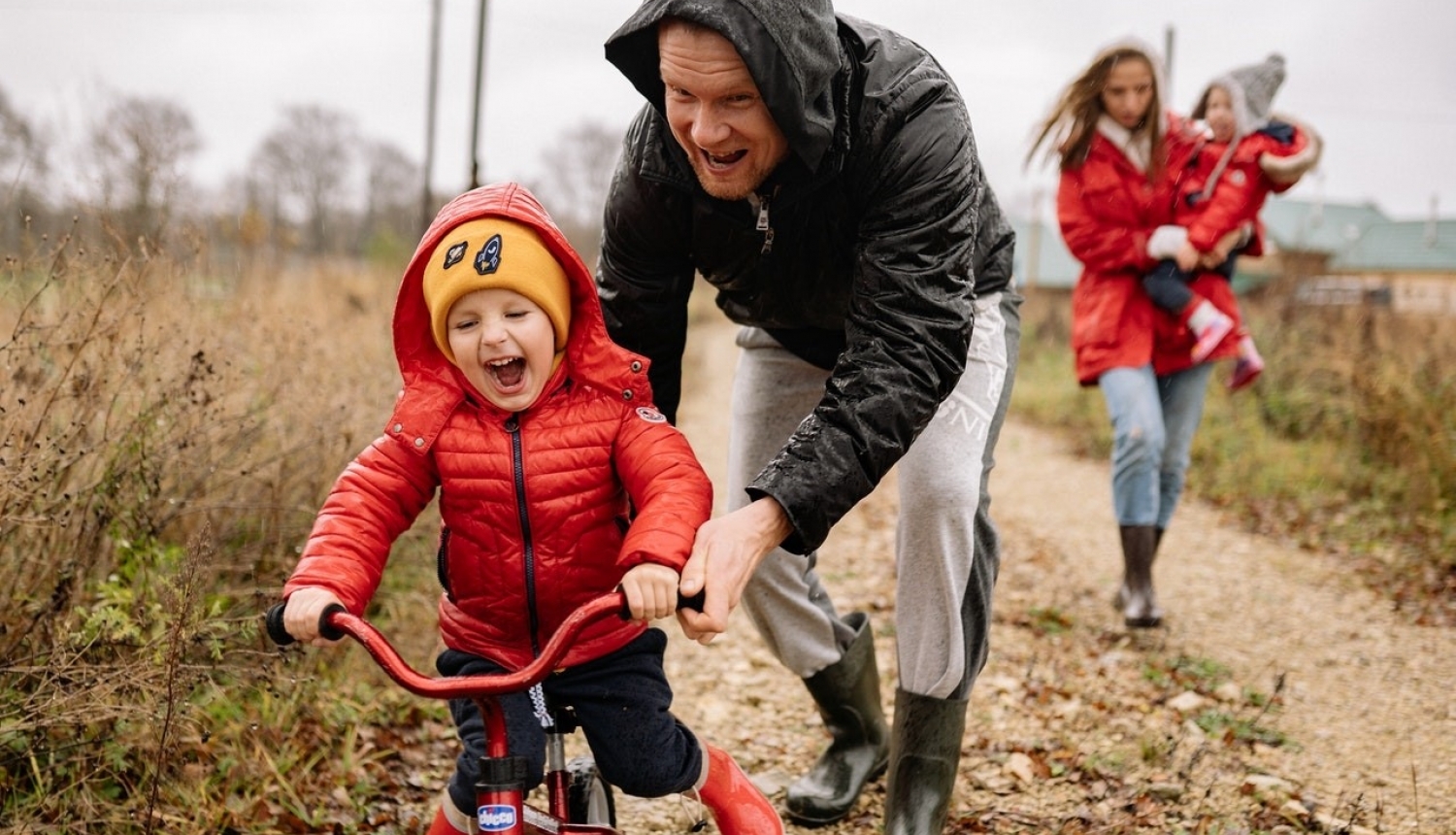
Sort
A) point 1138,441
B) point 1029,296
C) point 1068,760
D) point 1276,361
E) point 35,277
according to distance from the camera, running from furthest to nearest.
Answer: point 1029,296 < point 1276,361 < point 1138,441 < point 1068,760 < point 35,277

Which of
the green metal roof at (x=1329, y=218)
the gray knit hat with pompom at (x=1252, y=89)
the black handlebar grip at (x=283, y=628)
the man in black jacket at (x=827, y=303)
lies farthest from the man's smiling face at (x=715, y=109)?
the green metal roof at (x=1329, y=218)

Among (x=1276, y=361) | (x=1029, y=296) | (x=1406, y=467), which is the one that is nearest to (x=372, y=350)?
(x=1406, y=467)

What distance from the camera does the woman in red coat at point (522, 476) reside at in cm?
237

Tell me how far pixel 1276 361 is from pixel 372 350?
777cm

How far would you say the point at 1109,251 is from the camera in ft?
16.5

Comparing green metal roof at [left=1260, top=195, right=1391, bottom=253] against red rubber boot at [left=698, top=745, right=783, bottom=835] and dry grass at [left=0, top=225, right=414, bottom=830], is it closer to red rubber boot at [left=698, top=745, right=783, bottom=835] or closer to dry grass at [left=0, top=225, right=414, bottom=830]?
dry grass at [left=0, top=225, right=414, bottom=830]

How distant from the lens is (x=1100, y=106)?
4.97m

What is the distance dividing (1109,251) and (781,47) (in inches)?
131

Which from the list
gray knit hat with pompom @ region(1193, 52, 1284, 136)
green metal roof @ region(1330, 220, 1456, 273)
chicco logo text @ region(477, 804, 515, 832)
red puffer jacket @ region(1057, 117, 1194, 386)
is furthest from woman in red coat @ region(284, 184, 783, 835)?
green metal roof @ region(1330, 220, 1456, 273)

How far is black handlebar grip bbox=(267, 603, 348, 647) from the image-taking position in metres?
2.04

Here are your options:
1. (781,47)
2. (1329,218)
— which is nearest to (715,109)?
(781,47)

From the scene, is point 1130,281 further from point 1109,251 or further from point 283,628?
point 283,628

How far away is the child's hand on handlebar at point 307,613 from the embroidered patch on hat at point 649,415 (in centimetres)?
74

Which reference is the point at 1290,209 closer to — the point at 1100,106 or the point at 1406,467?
the point at 1406,467
